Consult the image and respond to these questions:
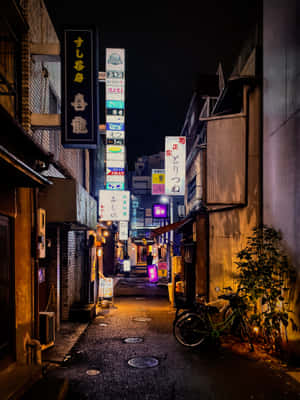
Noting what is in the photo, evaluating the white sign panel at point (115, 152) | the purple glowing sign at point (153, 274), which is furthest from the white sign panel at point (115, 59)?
the purple glowing sign at point (153, 274)

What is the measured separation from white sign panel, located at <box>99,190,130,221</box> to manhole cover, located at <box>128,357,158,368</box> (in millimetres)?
13395

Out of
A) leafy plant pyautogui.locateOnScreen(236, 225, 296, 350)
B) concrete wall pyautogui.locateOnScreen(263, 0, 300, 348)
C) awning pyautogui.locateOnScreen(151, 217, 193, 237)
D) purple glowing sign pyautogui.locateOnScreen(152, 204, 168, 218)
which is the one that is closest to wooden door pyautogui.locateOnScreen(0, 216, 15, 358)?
leafy plant pyautogui.locateOnScreen(236, 225, 296, 350)

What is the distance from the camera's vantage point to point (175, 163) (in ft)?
76.9

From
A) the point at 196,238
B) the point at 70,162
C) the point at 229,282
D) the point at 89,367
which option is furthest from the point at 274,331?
the point at 70,162

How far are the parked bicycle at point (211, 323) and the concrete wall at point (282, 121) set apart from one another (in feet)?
5.63

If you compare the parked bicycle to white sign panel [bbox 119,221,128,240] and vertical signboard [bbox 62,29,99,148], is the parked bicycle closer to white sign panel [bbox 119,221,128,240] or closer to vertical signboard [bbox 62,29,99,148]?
vertical signboard [bbox 62,29,99,148]

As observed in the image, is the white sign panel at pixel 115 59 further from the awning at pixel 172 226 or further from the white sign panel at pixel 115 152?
the awning at pixel 172 226

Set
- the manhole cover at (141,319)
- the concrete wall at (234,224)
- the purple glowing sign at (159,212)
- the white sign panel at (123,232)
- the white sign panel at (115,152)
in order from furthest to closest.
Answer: the white sign panel at (123,232) < the purple glowing sign at (159,212) < the white sign panel at (115,152) < the manhole cover at (141,319) < the concrete wall at (234,224)

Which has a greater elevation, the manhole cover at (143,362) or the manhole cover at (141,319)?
the manhole cover at (143,362)

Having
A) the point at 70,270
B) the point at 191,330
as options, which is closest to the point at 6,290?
the point at 191,330

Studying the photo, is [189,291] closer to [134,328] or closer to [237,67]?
[134,328]

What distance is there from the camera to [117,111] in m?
20.2

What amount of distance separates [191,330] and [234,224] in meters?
4.65

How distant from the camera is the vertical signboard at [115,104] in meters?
18.5
